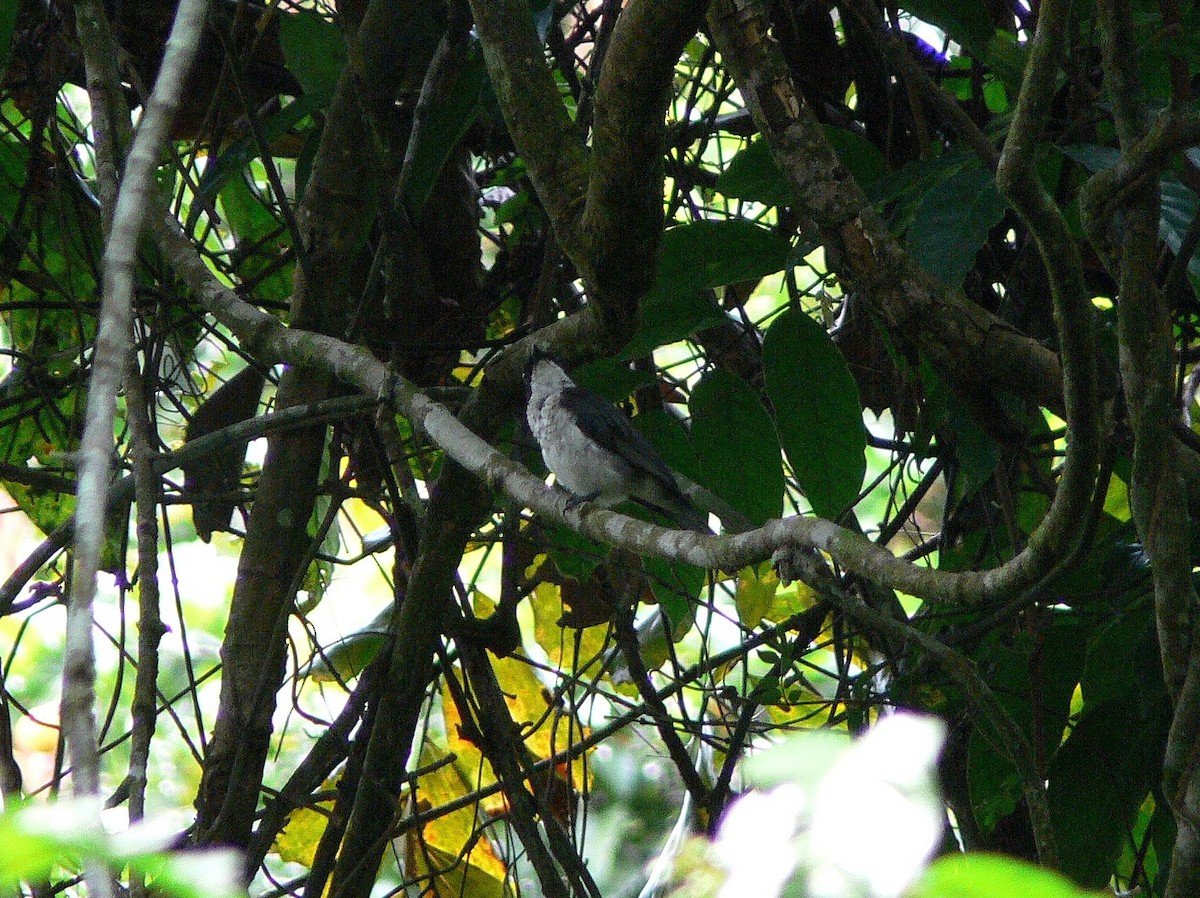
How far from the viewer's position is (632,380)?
3383 millimetres

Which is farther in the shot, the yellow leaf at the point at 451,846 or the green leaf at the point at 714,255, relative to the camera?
the yellow leaf at the point at 451,846

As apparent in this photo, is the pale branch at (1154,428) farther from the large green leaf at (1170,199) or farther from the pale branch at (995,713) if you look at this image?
the large green leaf at (1170,199)

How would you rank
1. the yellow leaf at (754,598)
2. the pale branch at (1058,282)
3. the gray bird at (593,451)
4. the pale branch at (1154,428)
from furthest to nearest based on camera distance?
the yellow leaf at (754,598) → the gray bird at (593,451) → the pale branch at (1154,428) → the pale branch at (1058,282)

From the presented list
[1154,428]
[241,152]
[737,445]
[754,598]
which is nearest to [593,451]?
[754,598]

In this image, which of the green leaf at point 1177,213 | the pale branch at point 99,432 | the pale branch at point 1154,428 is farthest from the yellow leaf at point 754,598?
the pale branch at point 99,432

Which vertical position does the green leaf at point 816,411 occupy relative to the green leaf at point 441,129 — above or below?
below

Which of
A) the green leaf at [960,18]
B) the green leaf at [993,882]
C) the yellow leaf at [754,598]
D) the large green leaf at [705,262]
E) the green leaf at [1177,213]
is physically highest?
the green leaf at [960,18]

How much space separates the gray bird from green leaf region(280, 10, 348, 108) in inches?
44.2

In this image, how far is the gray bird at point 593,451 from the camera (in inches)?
155

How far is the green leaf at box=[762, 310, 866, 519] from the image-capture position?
9.79 ft

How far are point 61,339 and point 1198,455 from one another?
3.75 m

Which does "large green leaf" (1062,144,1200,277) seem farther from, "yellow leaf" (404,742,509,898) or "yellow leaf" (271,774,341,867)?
"yellow leaf" (271,774,341,867)

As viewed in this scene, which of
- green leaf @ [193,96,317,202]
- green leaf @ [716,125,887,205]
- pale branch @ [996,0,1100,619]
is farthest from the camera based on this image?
green leaf @ [193,96,317,202]

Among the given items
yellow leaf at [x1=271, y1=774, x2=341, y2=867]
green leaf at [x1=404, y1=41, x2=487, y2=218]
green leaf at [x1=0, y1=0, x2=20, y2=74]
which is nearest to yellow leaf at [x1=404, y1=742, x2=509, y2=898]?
yellow leaf at [x1=271, y1=774, x2=341, y2=867]
